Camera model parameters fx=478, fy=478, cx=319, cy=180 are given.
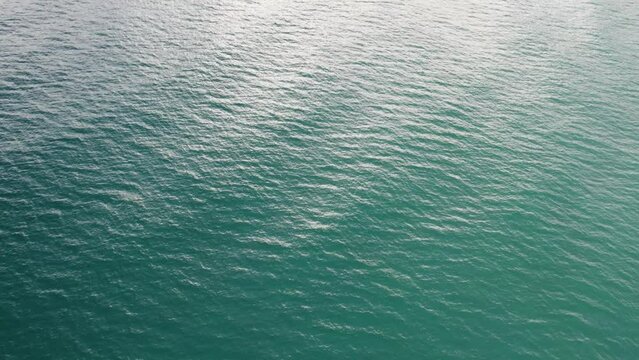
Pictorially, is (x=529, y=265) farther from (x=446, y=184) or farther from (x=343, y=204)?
(x=343, y=204)

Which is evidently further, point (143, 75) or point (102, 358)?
point (143, 75)

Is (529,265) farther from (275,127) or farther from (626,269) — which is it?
(275,127)

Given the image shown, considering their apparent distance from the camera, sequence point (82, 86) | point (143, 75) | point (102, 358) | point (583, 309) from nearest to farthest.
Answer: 1. point (102, 358)
2. point (583, 309)
3. point (82, 86)
4. point (143, 75)

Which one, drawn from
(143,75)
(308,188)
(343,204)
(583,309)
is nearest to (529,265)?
(583,309)

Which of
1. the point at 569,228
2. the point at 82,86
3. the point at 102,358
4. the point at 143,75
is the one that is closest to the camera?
the point at 102,358

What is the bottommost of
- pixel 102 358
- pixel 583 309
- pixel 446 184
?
pixel 102 358

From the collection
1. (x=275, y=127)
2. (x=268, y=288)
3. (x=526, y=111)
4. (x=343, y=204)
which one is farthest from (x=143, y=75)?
(x=526, y=111)

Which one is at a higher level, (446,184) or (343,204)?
(446,184)
